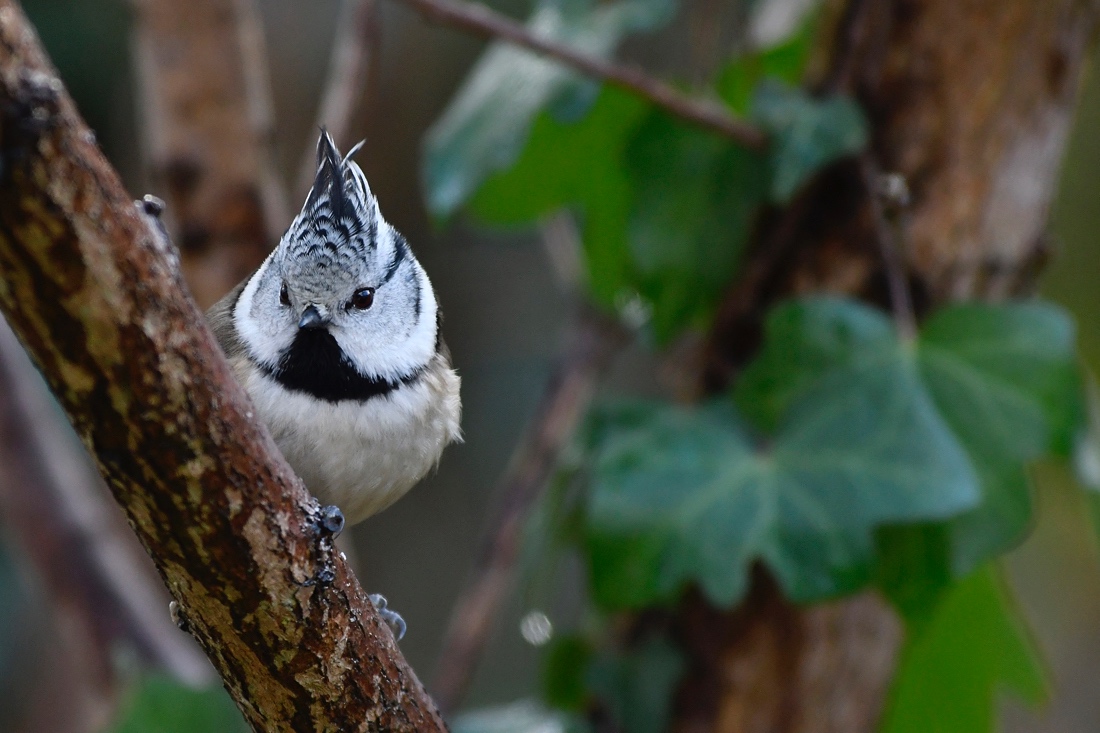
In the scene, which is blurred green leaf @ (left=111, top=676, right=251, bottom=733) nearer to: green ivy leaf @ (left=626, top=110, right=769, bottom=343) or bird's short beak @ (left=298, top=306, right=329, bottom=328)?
bird's short beak @ (left=298, top=306, right=329, bottom=328)

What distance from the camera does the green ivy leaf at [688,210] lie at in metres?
2.42

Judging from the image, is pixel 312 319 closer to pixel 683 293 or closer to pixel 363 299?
pixel 363 299

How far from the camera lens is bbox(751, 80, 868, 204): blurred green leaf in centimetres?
223

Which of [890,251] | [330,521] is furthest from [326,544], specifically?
[890,251]

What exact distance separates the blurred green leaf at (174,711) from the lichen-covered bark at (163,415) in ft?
3.77

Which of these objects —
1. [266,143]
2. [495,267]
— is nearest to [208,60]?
[266,143]

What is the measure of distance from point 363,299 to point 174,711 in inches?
40.5

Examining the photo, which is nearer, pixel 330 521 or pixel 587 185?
pixel 330 521

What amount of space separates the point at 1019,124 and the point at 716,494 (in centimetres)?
100

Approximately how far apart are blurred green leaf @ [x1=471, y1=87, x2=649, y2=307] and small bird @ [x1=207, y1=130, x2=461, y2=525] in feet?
2.45

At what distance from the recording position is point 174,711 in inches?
A: 92.7

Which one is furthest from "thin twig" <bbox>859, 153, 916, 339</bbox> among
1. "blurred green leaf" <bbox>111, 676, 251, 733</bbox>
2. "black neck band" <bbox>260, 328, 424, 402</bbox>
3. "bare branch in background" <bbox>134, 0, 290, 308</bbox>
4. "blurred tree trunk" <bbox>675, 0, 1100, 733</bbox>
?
"blurred green leaf" <bbox>111, 676, 251, 733</bbox>

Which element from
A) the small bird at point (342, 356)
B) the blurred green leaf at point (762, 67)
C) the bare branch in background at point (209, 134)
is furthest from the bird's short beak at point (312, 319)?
the blurred green leaf at point (762, 67)

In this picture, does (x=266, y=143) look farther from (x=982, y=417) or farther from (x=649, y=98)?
(x=982, y=417)
